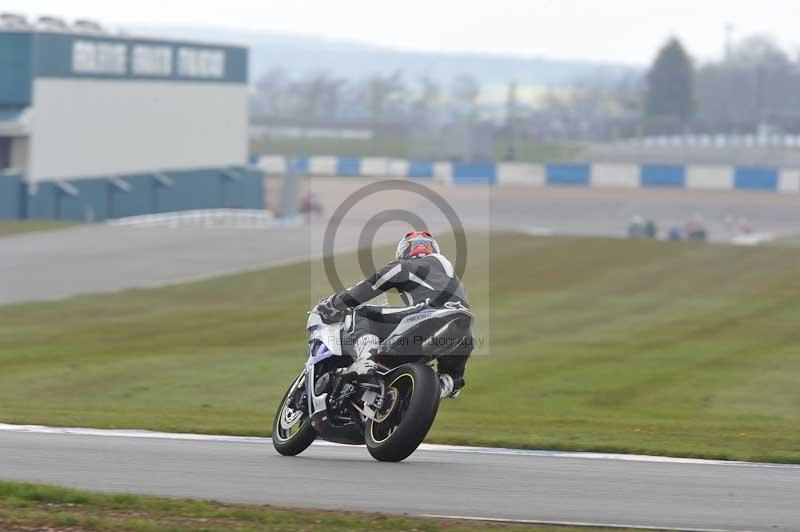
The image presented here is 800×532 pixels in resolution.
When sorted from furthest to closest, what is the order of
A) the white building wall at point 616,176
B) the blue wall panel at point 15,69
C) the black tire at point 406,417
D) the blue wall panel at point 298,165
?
1. the blue wall panel at point 298,165
2. the white building wall at point 616,176
3. the blue wall panel at point 15,69
4. the black tire at point 406,417

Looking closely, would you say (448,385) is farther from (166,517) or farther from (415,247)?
(166,517)

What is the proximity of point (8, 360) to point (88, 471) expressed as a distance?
490 inches

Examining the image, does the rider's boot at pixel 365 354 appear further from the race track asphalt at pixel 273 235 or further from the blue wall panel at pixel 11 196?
the blue wall panel at pixel 11 196

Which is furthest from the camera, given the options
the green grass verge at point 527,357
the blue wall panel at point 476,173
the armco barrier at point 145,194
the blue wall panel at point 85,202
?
the blue wall panel at point 476,173

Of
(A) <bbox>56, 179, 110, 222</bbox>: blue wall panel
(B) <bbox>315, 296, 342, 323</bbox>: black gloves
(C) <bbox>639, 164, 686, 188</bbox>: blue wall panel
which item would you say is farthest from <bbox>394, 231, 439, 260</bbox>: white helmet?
(C) <bbox>639, 164, 686, 188</bbox>: blue wall panel

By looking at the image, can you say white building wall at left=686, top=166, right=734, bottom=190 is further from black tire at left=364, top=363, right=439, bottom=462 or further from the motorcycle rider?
black tire at left=364, top=363, right=439, bottom=462

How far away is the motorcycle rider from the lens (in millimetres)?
10352

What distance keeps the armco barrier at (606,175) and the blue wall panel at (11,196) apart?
72.3 feet

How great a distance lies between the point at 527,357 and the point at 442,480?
13.8 meters

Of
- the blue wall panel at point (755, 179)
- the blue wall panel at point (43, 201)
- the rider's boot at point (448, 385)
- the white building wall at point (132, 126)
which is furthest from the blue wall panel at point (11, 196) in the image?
the rider's boot at point (448, 385)

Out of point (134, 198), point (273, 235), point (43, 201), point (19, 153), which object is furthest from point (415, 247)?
point (134, 198)

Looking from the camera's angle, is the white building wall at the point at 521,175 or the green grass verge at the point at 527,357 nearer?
the green grass verge at the point at 527,357

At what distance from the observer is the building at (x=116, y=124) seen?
6125 centimetres

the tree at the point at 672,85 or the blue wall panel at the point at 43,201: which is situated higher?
the tree at the point at 672,85
